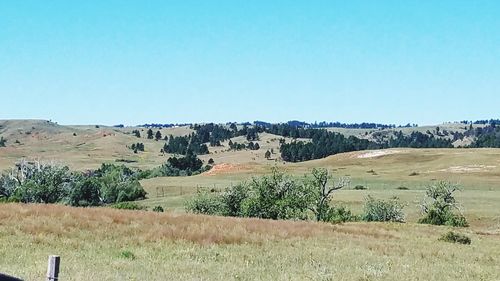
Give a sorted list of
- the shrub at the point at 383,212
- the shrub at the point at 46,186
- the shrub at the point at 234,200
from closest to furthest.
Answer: the shrub at the point at 383,212, the shrub at the point at 234,200, the shrub at the point at 46,186

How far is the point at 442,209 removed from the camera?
2891 inches

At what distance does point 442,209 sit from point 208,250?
54360mm

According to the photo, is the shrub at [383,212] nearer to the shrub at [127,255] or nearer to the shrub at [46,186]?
the shrub at [46,186]

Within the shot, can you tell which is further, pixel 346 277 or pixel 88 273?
pixel 346 277

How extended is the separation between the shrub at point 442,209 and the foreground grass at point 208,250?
103 ft

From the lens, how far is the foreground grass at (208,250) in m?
18.5

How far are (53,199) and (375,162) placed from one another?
4469 inches

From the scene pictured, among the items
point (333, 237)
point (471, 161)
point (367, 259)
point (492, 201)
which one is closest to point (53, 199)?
point (492, 201)

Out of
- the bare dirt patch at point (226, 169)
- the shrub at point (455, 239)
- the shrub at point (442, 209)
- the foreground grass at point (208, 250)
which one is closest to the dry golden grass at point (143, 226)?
the foreground grass at point (208, 250)

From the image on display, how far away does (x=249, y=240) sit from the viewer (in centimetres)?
2888

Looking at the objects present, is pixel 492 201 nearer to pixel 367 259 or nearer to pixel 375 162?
pixel 367 259

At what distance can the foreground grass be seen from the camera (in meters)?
18.5

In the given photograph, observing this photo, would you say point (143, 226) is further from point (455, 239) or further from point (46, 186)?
point (46, 186)

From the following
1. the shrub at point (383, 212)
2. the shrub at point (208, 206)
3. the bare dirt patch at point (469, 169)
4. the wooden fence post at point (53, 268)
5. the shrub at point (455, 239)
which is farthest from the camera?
the bare dirt patch at point (469, 169)
